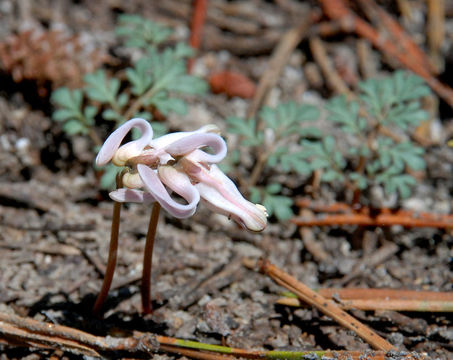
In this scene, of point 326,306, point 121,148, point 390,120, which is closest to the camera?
point 121,148

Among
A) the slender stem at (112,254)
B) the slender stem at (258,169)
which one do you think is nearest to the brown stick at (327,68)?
the slender stem at (258,169)

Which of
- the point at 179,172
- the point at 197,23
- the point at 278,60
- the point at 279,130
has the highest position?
the point at 197,23

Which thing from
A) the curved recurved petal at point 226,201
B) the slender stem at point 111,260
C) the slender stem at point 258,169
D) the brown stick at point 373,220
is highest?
the slender stem at point 258,169

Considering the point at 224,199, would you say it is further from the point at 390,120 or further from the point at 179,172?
the point at 390,120

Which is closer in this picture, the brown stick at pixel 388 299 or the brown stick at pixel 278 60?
the brown stick at pixel 388 299

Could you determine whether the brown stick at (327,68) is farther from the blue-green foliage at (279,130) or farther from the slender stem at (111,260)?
the slender stem at (111,260)

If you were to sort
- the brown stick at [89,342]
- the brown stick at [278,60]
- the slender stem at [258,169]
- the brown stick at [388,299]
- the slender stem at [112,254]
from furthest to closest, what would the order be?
1. the brown stick at [278,60]
2. the slender stem at [258,169]
3. the brown stick at [388,299]
4. the brown stick at [89,342]
5. the slender stem at [112,254]

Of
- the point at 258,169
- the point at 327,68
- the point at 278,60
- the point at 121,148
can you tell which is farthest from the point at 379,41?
the point at 121,148
